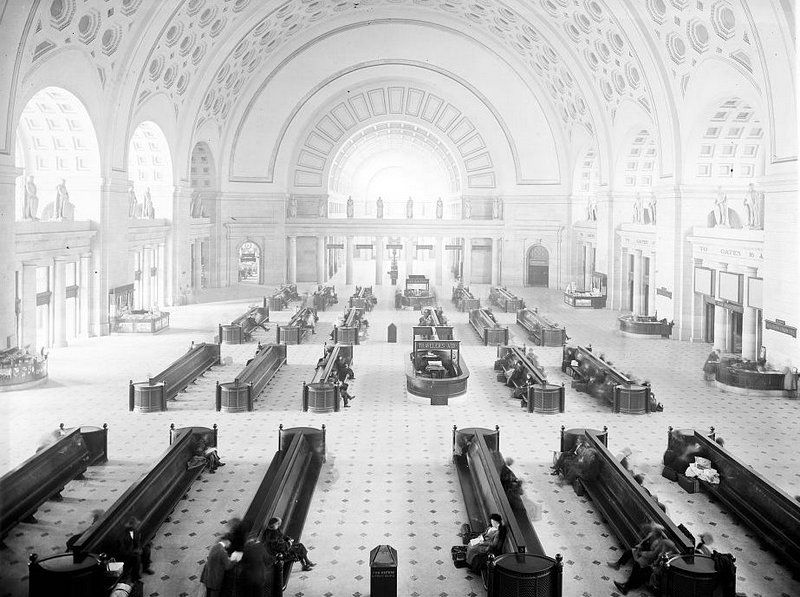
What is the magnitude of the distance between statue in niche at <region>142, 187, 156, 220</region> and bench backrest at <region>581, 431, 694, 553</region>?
2377 cm

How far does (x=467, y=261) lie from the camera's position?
40.3 metres

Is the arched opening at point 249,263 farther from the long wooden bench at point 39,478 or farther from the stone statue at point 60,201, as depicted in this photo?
the long wooden bench at point 39,478

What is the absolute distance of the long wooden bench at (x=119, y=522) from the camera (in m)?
7.15

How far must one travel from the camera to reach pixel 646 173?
101ft

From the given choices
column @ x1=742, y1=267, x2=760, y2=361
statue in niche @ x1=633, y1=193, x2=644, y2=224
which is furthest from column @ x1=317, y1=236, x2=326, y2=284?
column @ x1=742, y1=267, x2=760, y2=361

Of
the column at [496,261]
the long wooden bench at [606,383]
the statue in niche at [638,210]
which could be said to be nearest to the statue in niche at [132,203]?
the long wooden bench at [606,383]

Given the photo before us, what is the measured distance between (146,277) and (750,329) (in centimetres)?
2105

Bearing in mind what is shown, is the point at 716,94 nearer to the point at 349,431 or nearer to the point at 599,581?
the point at 349,431

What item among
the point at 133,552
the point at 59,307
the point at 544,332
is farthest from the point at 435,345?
→ the point at 133,552

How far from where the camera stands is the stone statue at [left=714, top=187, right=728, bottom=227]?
2316cm

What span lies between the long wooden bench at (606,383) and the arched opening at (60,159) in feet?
49.8

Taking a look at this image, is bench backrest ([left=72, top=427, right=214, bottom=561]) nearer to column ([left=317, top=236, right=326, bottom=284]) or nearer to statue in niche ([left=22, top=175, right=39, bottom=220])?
statue in niche ([left=22, top=175, right=39, bottom=220])

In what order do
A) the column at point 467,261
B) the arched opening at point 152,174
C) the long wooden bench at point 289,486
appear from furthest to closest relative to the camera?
the column at point 467,261 → the arched opening at point 152,174 → the long wooden bench at point 289,486

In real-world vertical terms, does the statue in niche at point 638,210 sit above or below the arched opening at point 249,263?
above
